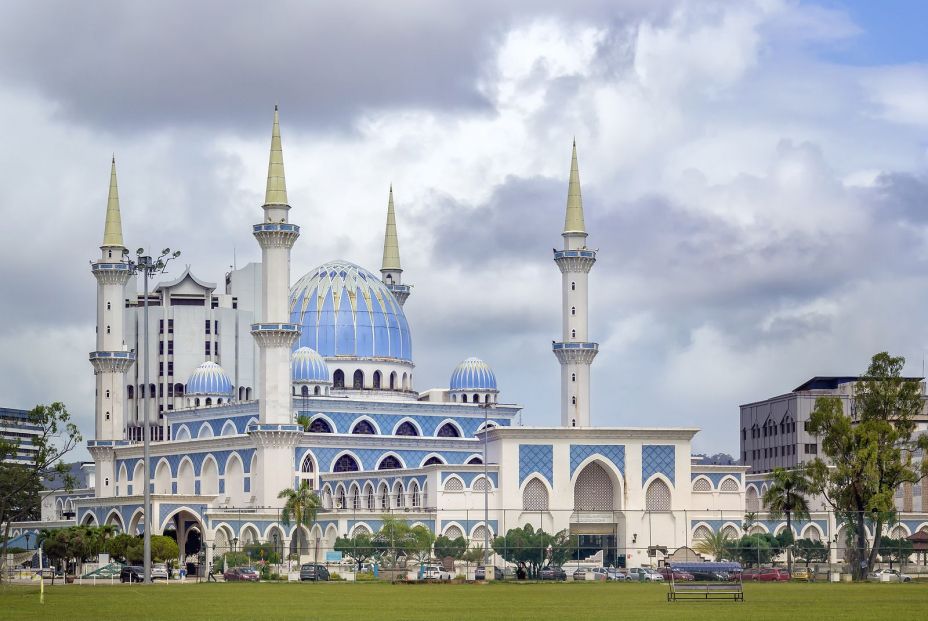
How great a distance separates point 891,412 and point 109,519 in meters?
49.6

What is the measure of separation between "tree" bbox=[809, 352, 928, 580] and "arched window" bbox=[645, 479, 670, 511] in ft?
68.0

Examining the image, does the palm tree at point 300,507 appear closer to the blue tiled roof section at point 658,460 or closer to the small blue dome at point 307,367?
the small blue dome at point 307,367

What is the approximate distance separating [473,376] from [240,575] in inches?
1827

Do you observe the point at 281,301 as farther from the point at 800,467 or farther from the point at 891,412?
the point at 891,412

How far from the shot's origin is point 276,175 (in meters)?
98.9

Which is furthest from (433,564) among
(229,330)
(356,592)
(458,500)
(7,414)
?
(7,414)

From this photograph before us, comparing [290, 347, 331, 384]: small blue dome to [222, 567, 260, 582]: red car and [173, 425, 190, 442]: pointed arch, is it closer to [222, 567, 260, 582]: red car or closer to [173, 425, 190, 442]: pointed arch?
[173, 425, 190, 442]: pointed arch

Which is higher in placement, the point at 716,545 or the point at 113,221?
the point at 113,221

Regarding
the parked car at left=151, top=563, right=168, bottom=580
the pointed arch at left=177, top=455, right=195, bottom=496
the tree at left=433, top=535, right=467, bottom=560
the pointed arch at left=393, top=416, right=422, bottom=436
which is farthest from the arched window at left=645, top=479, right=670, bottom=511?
the pointed arch at left=177, top=455, right=195, bottom=496

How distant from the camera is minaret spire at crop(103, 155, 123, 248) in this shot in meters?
109

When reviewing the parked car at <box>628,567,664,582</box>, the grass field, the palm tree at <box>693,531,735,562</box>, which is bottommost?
the parked car at <box>628,567,664,582</box>

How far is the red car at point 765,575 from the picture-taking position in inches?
2620

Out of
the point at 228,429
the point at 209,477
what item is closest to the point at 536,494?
the point at 209,477

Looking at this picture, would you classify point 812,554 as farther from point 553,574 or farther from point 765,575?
point 553,574
